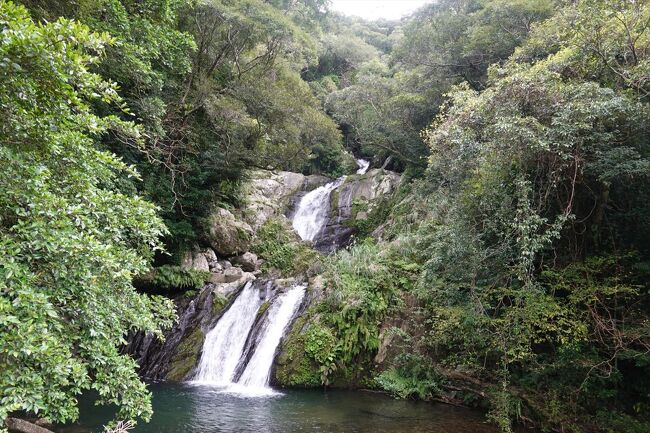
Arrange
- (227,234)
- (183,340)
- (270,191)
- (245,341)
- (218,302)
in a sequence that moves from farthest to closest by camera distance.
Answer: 1. (270,191)
2. (227,234)
3. (218,302)
4. (183,340)
5. (245,341)

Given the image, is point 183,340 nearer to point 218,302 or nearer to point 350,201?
point 218,302

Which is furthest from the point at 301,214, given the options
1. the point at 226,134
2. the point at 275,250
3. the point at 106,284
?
the point at 106,284

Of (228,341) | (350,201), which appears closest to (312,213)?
(350,201)

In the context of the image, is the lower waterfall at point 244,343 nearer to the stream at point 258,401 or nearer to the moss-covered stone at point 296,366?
the stream at point 258,401

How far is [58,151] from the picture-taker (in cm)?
445

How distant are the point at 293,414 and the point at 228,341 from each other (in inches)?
185

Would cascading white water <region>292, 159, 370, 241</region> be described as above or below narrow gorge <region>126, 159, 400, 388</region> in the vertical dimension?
above

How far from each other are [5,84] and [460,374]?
10324 millimetres

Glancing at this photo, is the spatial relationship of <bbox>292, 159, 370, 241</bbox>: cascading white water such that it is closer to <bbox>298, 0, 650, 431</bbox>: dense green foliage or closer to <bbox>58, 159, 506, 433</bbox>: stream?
<bbox>58, 159, 506, 433</bbox>: stream

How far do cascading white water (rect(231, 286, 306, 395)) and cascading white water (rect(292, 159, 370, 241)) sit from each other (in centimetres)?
924

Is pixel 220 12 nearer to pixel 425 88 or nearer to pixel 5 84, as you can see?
pixel 425 88

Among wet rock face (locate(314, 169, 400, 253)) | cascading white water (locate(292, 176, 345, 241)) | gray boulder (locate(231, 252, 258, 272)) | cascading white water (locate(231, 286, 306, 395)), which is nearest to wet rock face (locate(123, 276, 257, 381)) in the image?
cascading white water (locate(231, 286, 306, 395))

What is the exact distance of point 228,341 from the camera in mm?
13211

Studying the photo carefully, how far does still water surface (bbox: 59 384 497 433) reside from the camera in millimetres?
8234
